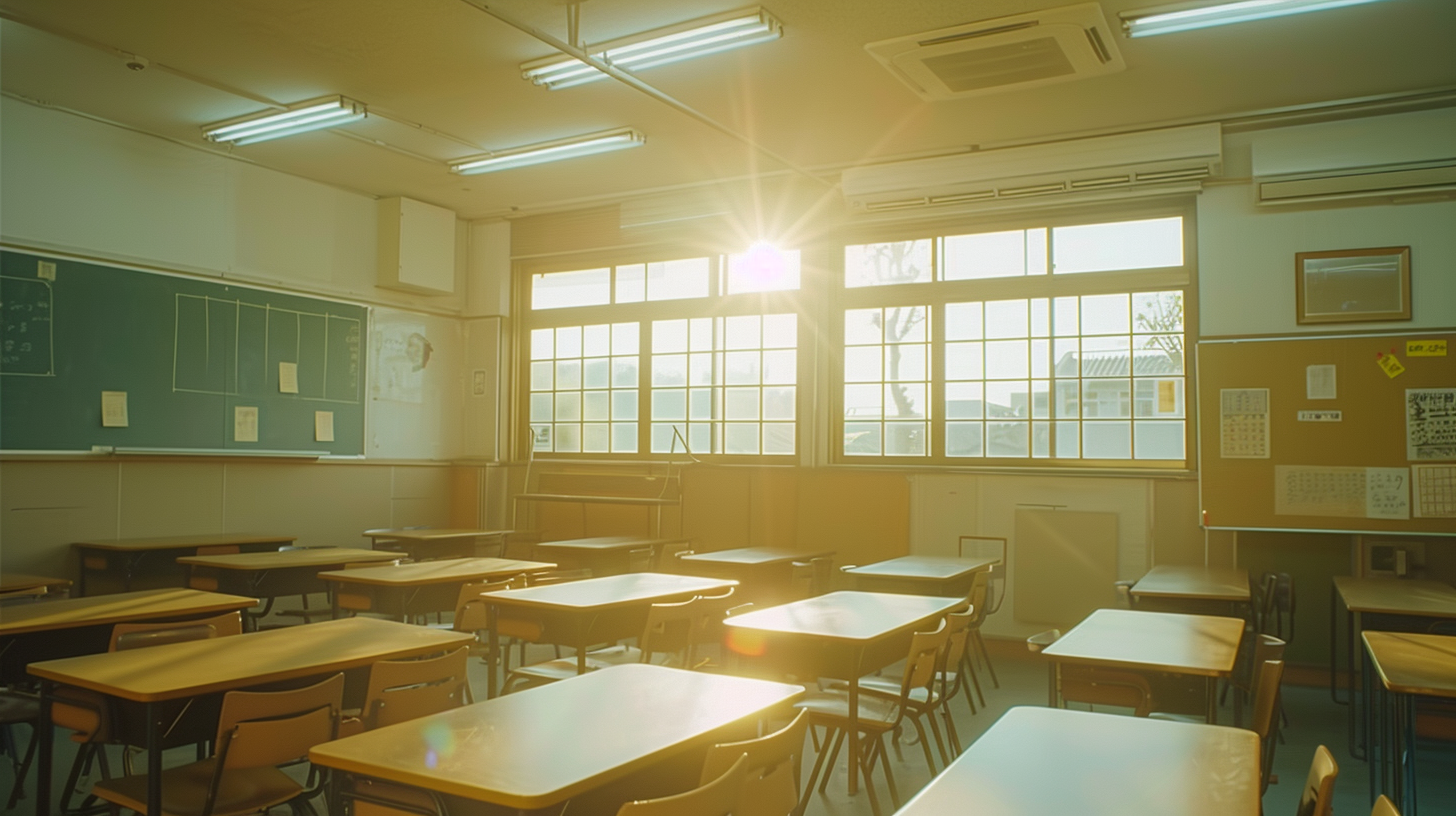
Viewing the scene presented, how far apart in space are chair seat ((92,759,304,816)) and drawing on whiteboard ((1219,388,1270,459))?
18.9 feet

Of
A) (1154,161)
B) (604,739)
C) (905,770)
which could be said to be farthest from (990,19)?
(604,739)

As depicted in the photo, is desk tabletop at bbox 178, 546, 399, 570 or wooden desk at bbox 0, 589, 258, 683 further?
desk tabletop at bbox 178, 546, 399, 570

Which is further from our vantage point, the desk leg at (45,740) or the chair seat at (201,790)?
the desk leg at (45,740)

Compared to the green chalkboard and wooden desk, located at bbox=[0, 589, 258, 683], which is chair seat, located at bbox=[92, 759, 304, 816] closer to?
wooden desk, located at bbox=[0, 589, 258, 683]

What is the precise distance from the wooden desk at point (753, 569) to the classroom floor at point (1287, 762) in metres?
1.08

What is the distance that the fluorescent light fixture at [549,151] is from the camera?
714cm

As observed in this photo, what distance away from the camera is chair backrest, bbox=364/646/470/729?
9.26ft

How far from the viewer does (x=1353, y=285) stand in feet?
21.0

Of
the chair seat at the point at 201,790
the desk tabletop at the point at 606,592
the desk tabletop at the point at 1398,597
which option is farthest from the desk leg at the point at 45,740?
the desk tabletop at the point at 1398,597

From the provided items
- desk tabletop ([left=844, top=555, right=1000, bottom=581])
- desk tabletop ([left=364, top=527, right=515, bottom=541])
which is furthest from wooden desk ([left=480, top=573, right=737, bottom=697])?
desk tabletop ([left=364, top=527, right=515, bottom=541])

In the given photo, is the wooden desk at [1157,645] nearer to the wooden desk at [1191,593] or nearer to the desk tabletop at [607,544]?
the wooden desk at [1191,593]

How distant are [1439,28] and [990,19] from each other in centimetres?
240

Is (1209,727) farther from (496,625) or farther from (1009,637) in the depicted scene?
(1009,637)

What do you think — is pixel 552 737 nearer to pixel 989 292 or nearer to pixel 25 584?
pixel 25 584
